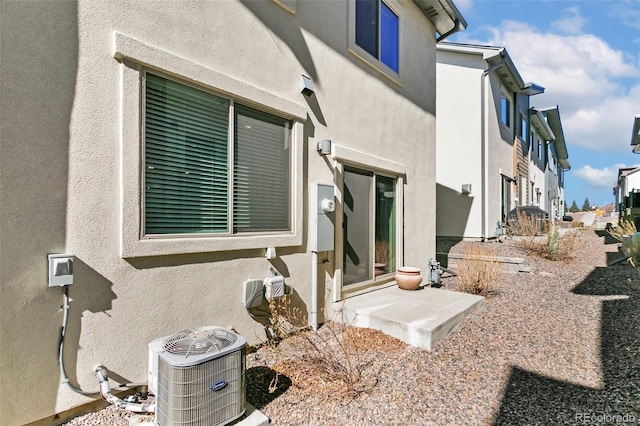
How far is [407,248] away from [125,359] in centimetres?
581

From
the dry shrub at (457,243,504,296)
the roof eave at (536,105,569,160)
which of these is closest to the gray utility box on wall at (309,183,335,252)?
the dry shrub at (457,243,504,296)

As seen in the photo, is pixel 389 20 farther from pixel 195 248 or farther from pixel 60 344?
pixel 60 344

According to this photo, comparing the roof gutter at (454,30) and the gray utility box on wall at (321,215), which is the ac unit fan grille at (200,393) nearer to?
the gray utility box on wall at (321,215)

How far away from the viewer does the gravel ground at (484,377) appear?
2932 mm

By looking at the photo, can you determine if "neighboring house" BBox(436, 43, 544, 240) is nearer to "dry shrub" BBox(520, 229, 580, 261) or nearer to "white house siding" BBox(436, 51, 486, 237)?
"white house siding" BBox(436, 51, 486, 237)

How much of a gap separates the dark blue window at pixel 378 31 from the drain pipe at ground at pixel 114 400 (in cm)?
628

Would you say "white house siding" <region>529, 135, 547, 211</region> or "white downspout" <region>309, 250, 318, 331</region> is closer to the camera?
"white downspout" <region>309, 250, 318, 331</region>

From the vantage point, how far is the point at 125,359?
3.06 m

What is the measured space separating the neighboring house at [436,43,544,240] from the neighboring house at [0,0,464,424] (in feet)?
25.6

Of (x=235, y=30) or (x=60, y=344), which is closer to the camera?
(x=60, y=344)

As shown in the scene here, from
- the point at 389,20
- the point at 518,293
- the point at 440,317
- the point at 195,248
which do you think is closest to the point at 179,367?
the point at 195,248

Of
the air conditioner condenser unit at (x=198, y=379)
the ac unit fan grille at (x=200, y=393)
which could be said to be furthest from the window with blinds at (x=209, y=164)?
the ac unit fan grille at (x=200, y=393)

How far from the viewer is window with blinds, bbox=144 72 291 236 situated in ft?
11.1

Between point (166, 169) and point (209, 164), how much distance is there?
1.66 ft
